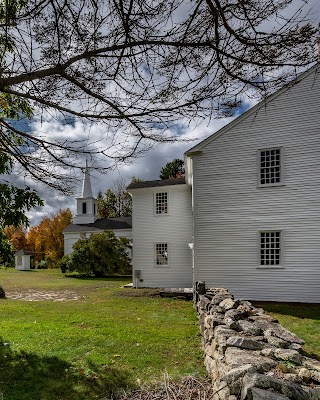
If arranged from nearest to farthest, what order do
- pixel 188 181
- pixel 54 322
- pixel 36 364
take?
1. pixel 36 364
2. pixel 54 322
3. pixel 188 181

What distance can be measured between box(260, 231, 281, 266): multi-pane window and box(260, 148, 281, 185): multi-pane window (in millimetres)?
2154

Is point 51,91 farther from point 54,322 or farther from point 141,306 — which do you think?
point 141,306

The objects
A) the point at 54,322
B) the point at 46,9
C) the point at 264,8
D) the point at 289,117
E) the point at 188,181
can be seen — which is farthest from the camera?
the point at 188,181

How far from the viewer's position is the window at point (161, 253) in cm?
1716

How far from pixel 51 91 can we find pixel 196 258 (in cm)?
1034

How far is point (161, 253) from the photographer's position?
1727 centimetres

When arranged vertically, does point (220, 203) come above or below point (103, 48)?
below

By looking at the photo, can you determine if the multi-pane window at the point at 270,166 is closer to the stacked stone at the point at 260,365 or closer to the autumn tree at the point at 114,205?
the stacked stone at the point at 260,365

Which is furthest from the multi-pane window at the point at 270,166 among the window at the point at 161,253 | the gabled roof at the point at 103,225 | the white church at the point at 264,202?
the gabled roof at the point at 103,225

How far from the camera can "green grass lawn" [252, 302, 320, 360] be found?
21.2 feet

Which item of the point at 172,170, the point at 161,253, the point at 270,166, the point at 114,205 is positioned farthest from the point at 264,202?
the point at 114,205

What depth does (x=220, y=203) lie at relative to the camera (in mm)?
13055

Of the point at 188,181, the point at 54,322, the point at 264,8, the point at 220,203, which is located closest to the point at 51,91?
the point at 264,8

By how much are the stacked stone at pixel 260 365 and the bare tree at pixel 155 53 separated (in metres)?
2.67
